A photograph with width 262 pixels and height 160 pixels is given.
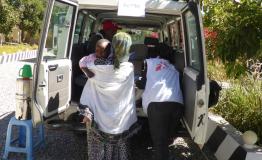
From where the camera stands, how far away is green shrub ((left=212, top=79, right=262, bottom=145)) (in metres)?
6.10

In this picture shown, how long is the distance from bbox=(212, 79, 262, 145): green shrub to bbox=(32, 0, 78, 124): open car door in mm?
2560

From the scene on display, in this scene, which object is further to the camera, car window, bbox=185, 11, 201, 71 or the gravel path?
the gravel path

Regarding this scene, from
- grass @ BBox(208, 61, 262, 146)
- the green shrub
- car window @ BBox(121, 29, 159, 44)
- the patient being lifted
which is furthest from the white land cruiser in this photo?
car window @ BBox(121, 29, 159, 44)

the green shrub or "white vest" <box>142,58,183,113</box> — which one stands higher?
"white vest" <box>142,58,183,113</box>

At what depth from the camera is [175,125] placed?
15.9ft

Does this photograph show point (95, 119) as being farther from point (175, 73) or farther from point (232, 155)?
point (232, 155)

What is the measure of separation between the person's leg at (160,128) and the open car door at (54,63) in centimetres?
134

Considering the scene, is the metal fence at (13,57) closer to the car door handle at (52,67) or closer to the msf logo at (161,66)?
the car door handle at (52,67)

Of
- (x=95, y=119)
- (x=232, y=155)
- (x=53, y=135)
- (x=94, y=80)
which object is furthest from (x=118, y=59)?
(x=53, y=135)

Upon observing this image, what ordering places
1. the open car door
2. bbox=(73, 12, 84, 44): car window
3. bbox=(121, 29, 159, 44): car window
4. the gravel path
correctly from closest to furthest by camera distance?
the open car door
the gravel path
bbox=(73, 12, 84, 44): car window
bbox=(121, 29, 159, 44): car window

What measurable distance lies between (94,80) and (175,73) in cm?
94

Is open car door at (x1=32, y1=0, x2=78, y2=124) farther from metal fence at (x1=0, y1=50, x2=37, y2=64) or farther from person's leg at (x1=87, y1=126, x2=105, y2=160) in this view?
metal fence at (x1=0, y1=50, x2=37, y2=64)

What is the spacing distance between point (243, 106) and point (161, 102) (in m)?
2.31

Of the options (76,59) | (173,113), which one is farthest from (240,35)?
(76,59)
